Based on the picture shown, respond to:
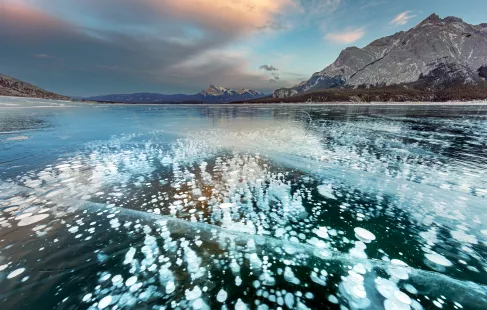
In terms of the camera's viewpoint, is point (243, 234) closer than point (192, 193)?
Yes

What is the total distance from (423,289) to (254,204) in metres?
3.91

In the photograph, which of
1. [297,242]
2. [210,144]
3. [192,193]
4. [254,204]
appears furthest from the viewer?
[210,144]

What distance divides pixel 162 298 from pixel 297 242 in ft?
9.28

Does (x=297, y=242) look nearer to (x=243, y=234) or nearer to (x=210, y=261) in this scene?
(x=243, y=234)

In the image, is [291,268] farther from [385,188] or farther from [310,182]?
[385,188]

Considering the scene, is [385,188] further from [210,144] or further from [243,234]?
[210,144]

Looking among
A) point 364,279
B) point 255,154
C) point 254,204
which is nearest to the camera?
point 364,279

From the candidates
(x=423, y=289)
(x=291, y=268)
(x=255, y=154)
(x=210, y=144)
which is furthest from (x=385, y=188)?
(x=210, y=144)

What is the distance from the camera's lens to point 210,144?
14773mm

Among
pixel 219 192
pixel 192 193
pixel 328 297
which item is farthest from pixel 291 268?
pixel 192 193

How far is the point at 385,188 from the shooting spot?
727 centimetres

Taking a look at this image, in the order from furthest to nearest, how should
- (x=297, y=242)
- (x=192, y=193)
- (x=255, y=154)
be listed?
(x=255, y=154) → (x=192, y=193) → (x=297, y=242)

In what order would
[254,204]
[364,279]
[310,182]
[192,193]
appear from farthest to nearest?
[310,182], [192,193], [254,204], [364,279]

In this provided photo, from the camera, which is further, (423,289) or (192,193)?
(192,193)
